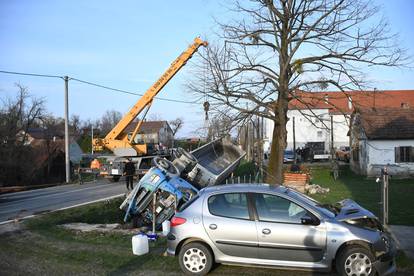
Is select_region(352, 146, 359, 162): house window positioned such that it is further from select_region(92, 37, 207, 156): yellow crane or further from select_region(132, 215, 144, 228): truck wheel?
select_region(132, 215, 144, 228): truck wheel

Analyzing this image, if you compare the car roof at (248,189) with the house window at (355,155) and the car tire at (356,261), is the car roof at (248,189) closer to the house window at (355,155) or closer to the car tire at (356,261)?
the car tire at (356,261)

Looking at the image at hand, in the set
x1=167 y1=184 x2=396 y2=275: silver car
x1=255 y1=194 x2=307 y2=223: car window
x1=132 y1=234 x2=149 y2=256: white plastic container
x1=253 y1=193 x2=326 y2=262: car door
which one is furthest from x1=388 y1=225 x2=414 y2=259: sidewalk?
x1=132 y1=234 x2=149 y2=256: white plastic container

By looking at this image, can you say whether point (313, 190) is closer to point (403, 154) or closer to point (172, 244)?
point (403, 154)

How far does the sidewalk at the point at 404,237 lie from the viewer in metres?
8.82

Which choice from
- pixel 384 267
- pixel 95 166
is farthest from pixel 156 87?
pixel 384 267

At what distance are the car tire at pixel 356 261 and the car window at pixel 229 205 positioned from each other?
5.20 feet

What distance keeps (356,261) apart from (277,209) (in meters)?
1.41

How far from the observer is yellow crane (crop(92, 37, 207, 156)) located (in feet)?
93.3

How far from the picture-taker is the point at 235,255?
24.1 feet

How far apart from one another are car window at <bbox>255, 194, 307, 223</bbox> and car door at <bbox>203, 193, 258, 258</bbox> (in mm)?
198

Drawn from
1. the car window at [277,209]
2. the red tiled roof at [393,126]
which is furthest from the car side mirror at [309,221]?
Result: the red tiled roof at [393,126]

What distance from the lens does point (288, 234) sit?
708 cm

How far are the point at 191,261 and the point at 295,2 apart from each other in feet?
30.2

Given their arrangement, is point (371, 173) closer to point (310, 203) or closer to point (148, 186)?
point (148, 186)
